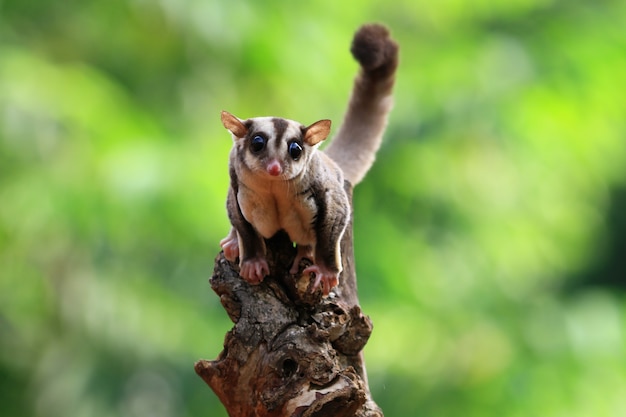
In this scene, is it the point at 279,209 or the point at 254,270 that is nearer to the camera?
the point at 254,270

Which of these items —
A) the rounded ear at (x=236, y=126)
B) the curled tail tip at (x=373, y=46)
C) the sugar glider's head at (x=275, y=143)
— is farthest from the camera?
the curled tail tip at (x=373, y=46)

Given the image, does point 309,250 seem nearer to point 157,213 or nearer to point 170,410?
point 157,213

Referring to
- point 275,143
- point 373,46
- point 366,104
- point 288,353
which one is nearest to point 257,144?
point 275,143

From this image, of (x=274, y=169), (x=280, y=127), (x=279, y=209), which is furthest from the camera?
(x=279, y=209)

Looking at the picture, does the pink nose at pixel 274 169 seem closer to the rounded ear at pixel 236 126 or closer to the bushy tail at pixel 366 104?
the rounded ear at pixel 236 126

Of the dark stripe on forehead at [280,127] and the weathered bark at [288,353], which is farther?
the dark stripe on forehead at [280,127]

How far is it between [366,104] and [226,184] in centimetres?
208

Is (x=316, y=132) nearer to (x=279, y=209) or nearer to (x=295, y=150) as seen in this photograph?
(x=295, y=150)

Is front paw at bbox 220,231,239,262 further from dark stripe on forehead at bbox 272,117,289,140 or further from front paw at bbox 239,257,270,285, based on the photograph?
dark stripe on forehead at bbox 272,117,289,140

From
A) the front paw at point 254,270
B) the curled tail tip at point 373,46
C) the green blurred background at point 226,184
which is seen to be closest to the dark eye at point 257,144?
the front paw at point 254,270

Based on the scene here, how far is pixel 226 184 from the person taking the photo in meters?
6.34

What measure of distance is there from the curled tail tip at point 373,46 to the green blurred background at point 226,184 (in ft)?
7.26

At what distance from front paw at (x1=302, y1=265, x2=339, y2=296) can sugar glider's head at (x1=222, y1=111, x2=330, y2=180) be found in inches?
12.9

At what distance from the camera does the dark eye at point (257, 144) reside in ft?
11.0
